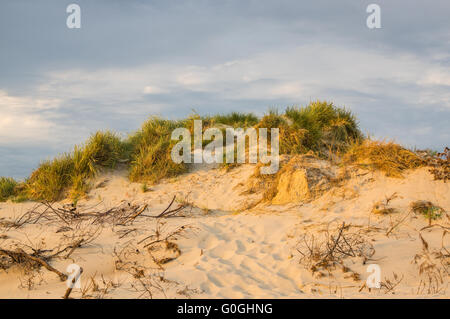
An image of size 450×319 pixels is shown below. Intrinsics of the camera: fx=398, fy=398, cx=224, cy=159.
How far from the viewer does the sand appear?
436 cm

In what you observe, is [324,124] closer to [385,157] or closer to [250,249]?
[385,157]

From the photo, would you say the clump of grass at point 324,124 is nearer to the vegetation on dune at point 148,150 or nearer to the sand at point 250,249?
the vegetation on dune at point 148,150

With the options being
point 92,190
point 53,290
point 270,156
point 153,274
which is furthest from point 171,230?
point 92,190

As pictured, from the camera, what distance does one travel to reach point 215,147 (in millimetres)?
11133

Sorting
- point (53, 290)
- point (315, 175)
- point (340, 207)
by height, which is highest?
point (315, 175)

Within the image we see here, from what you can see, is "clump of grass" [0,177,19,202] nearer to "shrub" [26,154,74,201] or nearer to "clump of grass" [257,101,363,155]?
"shrub" [26,154,74,201]

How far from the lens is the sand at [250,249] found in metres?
4.36

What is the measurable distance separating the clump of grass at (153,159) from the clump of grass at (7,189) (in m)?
3.35

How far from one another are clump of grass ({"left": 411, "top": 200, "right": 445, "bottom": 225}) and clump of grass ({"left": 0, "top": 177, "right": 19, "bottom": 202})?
385 inches

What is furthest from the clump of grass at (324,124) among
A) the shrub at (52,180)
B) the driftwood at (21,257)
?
the driftwood at (21,257)

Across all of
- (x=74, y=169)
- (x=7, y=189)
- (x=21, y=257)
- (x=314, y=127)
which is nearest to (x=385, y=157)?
(x=314, y=127)

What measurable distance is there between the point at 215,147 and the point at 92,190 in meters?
3.45
